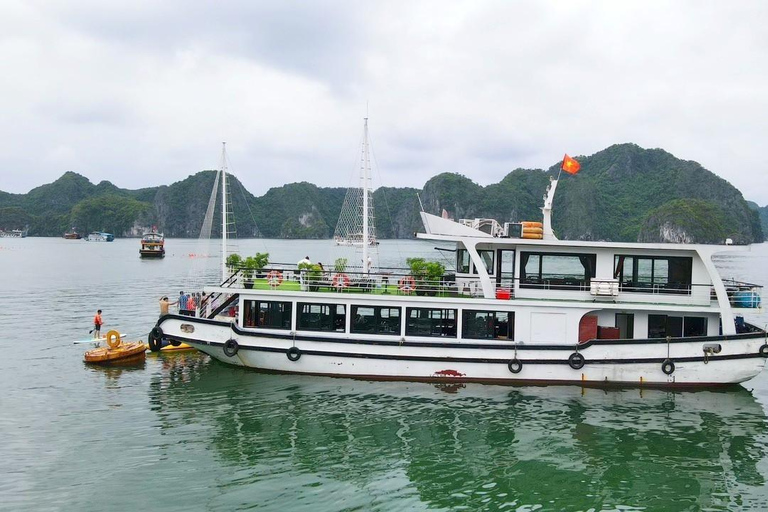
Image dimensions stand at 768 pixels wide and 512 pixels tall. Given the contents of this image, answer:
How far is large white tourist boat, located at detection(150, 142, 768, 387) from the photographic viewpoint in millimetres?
18234

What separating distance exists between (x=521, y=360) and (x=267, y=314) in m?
8.18

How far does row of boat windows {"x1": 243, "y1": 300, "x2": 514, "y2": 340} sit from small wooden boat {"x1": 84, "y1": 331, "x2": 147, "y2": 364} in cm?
544

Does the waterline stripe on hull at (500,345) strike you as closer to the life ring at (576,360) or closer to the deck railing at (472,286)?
the life ring at (576,360)

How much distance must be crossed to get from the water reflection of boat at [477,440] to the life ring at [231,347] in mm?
940

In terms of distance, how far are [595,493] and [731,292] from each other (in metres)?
9.97

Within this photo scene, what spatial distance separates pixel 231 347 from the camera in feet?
63.0

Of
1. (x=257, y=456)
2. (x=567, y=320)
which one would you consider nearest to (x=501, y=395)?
(x=567, y=320)

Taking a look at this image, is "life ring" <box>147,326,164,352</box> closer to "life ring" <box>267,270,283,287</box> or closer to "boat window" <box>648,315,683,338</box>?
"life ring" <box>267,270,283,287</box>

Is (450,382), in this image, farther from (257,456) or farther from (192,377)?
(192,377)

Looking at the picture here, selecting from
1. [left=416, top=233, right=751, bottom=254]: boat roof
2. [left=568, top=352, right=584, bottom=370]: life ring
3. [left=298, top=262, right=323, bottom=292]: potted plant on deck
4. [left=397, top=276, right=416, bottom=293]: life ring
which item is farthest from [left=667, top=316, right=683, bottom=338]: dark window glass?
[left=298, top=262, right=323, bottom=292]: potted plant on deck

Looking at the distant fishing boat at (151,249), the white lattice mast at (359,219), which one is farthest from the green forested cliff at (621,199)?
the white lattice mast at (359,219)

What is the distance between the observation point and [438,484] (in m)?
12.3

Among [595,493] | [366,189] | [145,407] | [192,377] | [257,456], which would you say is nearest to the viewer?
[595,493]

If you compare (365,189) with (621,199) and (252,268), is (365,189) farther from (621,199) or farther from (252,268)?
(621,199)
